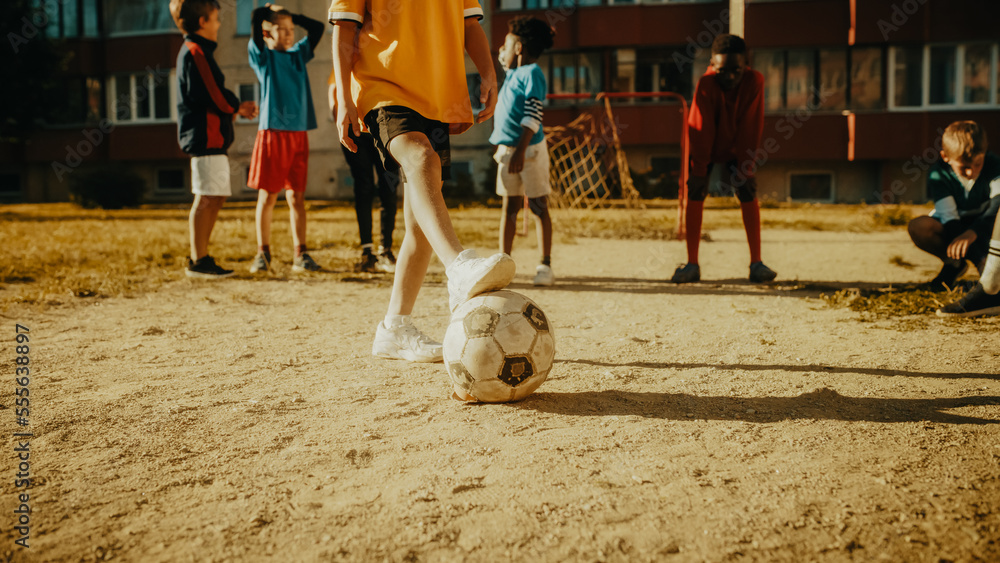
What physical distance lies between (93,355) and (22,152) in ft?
85.2

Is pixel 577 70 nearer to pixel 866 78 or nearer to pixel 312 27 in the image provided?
pixel 866 78

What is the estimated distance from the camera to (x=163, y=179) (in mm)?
25547

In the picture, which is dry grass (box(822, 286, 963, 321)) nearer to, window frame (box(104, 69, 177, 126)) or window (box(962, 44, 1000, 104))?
window (box(962, 44, 1000, 104))

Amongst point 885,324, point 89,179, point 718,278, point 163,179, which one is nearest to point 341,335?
point 885,324

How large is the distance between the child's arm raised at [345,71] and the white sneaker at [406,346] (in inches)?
33.2

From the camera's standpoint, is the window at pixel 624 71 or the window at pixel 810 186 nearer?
the window at pixel 810 186

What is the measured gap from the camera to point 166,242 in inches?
354

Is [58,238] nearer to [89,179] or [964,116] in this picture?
[89,179]

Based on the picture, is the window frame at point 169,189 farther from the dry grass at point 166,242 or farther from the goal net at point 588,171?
the goal net at point 588,171

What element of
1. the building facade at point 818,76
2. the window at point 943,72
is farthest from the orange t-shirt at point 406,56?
the window at point 943,72

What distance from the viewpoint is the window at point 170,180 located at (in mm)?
25453

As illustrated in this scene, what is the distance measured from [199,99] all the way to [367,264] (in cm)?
188

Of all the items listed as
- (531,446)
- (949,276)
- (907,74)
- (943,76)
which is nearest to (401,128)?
(531,446)

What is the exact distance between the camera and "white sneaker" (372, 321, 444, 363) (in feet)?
10.9
